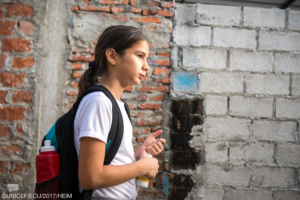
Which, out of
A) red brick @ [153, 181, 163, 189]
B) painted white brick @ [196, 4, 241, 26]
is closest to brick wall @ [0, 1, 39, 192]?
red brick @ [153, 181, 163, 189]

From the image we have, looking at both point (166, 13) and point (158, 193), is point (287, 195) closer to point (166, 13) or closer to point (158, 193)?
point (158, 193)

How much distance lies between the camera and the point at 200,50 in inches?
90.0

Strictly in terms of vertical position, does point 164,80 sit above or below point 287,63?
below

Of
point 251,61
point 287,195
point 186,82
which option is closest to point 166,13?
point 186,82

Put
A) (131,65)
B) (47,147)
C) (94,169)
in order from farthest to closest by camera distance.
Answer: (131,65) → (47,147) → (94,169)

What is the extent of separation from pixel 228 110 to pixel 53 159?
5.77ft

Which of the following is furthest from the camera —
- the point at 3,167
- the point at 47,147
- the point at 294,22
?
the point at 294,22

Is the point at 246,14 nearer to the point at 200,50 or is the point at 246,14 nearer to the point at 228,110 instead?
the point at 200,50

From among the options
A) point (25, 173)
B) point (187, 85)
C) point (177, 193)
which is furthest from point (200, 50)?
point (25, 173)

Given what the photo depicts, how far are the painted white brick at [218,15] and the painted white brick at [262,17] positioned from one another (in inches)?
3.8

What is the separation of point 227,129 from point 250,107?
0.33 meters

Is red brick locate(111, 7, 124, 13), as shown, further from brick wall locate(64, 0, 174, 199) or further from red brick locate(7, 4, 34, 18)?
red brick locate(7, 4, 34, 18)

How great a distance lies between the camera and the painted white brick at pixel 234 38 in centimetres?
230

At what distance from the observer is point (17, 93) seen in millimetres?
2166
